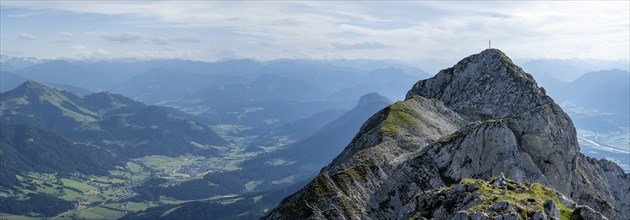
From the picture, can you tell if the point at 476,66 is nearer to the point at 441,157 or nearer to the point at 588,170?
the point at 588,170

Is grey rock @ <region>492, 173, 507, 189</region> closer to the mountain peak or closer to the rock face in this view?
the rock face

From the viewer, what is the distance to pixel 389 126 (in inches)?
4481

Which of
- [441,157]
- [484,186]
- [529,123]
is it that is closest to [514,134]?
[529,123]

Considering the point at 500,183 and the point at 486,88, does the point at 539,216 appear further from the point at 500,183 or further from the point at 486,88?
the point at 486,88

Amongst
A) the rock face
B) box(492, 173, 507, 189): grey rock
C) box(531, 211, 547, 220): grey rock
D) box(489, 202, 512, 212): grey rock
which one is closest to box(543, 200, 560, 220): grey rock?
the rock face

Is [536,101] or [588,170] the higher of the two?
[536,101]

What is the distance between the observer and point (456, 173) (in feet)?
301

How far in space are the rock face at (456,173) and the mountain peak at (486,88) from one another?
15.9 metres

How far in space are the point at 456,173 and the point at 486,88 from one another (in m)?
56.7

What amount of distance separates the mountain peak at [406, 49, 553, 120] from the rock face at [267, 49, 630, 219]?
1592 centimetres

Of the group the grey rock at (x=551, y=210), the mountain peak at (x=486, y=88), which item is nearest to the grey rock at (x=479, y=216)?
the grey rock at (x=551, y=210)

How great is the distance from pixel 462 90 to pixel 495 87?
10.2 metres

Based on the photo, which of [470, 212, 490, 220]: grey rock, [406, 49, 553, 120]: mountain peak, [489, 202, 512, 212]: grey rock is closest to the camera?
[470, 212, 490, 220]: grey rock

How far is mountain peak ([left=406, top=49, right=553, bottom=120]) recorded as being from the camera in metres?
134
